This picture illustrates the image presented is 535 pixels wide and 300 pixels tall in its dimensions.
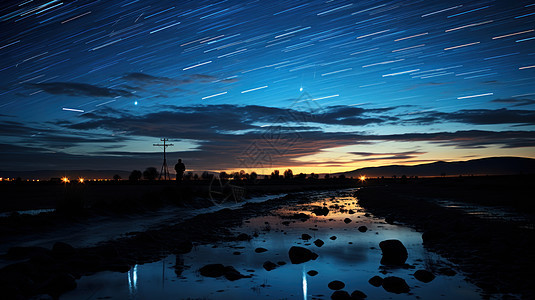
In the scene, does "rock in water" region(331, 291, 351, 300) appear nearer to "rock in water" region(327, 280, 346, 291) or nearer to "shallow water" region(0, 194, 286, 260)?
"rock in water" region(327, 280, 346, 291)

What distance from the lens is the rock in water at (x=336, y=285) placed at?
779 cm

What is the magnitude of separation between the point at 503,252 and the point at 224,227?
491 inches

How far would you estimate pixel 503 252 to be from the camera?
34.9 ft

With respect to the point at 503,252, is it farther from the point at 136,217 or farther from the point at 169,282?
the point at 136,217

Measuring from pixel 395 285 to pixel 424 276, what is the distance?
1231 millimetres

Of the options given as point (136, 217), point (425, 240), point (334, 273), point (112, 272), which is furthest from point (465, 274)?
point (136, 217)

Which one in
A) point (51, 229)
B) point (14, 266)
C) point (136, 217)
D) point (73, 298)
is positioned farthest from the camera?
point (136, 217)

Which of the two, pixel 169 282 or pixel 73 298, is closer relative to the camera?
pixel 73 298

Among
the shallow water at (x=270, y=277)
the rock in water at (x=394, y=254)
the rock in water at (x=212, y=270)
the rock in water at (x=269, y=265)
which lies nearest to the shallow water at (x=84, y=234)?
the shallow water at (x=270, y=277)

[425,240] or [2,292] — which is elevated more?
[2,292]

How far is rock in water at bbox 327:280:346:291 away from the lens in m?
7.79

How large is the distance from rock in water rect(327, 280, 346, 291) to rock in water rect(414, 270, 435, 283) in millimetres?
2124

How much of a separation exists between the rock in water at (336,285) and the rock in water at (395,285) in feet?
3.22

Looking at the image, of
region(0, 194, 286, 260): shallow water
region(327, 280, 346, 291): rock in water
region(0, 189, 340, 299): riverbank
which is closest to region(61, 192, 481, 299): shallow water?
region(327, 280, 346, 291): rock in water
